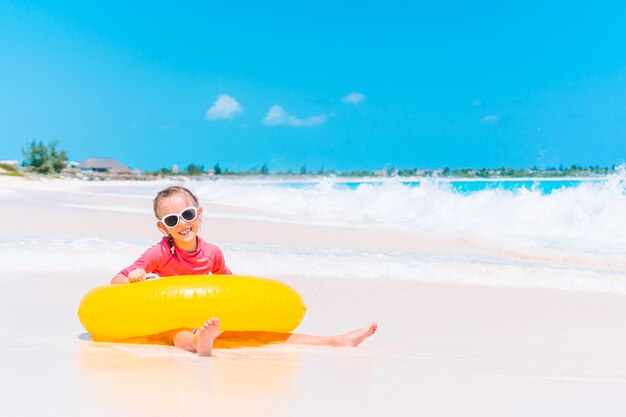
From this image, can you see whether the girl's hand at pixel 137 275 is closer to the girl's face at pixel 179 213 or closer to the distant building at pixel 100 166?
the girl's face at pixel 179 213

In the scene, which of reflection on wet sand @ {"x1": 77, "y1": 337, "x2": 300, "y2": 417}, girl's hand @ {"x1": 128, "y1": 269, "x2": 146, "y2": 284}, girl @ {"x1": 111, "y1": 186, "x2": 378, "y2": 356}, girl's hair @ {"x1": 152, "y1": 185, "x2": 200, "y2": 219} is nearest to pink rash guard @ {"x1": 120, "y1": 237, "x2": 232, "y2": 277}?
girl @ {"x1": 111, "y1": 186, "x2": 378, "y2": 356}

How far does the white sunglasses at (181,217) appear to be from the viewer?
14.1 feet

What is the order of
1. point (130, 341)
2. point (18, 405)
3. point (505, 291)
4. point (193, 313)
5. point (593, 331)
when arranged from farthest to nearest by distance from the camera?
point (505, 291) → point (593, 331) → point (130, 341) → point (193, 313) → point (18, 405)

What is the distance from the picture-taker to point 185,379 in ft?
10.2

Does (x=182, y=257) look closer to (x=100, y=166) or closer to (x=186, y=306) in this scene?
(x=186, y=306)

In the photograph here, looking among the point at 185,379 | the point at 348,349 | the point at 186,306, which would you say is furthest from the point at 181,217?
the point at 185,379

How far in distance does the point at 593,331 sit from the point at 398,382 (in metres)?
2.62

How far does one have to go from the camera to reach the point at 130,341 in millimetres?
4289

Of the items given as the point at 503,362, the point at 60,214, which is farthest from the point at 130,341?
the point at 60,214

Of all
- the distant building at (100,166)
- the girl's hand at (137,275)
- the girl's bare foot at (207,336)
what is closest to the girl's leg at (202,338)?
the girl's bare foot at (207,336)

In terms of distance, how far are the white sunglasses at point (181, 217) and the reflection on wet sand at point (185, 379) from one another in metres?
0.72

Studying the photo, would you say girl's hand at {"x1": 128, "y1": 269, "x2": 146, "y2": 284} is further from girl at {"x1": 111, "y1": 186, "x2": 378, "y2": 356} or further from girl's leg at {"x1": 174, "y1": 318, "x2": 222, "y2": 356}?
girl's leg at {"x1": 174, "y1": 318, "x2": 222, "y2": 356}

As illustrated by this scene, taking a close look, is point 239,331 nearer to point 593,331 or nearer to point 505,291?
point 593,331

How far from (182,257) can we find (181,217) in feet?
1.08
